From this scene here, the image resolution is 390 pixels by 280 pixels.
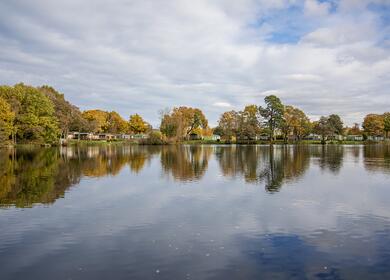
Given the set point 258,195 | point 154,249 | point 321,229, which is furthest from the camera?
point 258,195

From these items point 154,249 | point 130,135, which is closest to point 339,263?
point 154,249

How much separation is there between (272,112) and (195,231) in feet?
350

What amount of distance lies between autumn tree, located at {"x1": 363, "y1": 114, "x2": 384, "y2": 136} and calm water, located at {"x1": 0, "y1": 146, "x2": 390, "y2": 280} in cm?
13993

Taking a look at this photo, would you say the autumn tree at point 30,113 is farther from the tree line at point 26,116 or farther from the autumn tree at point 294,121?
the autumn tree at point 294,121

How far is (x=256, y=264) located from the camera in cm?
905

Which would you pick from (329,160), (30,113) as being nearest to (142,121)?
(30,113)

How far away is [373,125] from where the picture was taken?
147 m

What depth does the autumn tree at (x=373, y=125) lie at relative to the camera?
145500mm

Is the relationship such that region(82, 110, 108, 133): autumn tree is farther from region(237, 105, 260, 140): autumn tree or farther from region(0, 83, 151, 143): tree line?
region(237, 105, 260, 140): autumn tree

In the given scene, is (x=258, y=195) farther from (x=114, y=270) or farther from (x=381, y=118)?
(x=381, y=118)

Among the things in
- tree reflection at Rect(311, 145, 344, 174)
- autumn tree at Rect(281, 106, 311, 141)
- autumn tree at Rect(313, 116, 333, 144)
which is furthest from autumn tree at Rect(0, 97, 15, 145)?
autumn tree at Rect(313, 116, 333, 144)

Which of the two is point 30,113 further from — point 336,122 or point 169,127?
point 336,122

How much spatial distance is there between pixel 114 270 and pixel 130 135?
13873 cm

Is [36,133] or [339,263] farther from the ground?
[36,133]
